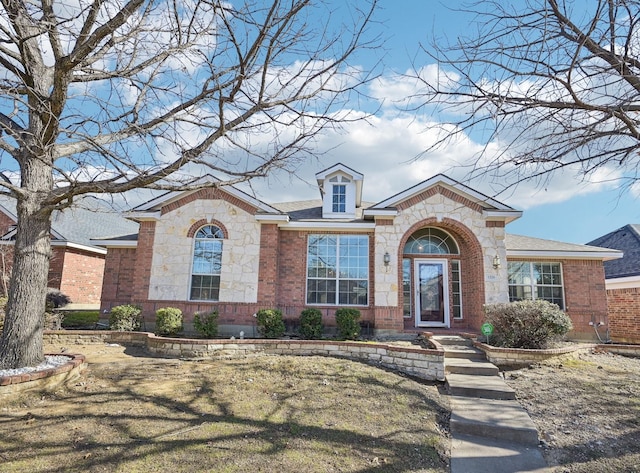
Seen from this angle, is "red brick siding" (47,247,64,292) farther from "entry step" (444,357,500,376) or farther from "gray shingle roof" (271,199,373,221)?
"entry step" (444,357,500,376)

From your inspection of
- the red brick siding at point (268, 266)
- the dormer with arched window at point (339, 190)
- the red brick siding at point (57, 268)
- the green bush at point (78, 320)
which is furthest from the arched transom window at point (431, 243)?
the red brick siding at point (57, 268)

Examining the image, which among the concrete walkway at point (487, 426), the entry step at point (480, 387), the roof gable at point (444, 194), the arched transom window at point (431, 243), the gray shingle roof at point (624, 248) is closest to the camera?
the concrete walkway at point (487, 426)

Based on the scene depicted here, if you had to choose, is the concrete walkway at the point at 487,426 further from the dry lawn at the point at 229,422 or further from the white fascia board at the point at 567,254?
the white fascia board at the point at 567,254

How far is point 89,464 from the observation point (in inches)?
161

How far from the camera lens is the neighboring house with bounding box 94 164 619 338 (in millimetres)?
12172

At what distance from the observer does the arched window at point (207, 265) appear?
12.5m

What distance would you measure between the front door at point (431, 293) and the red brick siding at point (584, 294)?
11.1ft

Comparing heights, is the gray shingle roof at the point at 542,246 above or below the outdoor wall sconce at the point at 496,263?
above

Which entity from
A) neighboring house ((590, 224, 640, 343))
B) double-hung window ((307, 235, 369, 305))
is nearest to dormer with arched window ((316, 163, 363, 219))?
double-hung window ((307, 235, 369, 305))

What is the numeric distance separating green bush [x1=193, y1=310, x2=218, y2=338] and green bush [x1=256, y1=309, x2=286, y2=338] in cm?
129

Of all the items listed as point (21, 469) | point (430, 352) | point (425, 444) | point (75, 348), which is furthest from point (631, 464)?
point (75, 348)

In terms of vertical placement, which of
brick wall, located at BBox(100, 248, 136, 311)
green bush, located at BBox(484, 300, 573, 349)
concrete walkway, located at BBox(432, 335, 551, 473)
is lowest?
concrete walkway, located at BBox(432, 335, 551, 473)

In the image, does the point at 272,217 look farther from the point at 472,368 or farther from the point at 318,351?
the point at 472,368

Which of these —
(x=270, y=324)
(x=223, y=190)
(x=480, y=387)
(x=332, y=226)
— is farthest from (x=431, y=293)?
(x=223, y=190)
